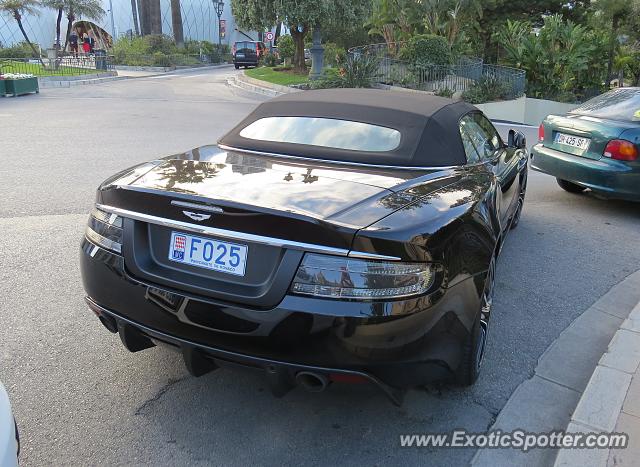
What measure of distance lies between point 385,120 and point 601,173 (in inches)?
156

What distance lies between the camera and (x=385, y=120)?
3.79m

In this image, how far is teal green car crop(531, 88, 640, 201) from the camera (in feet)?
21.1

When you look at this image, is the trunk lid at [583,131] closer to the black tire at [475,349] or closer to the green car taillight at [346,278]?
the black tire at [475,349]

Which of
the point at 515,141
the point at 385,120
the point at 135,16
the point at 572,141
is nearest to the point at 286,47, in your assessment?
the point at 572,141

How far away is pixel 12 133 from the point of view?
1156 centimetres

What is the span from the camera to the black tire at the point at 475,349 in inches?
115

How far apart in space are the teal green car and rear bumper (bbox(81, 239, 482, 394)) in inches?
185

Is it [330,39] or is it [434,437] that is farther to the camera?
[330,39]

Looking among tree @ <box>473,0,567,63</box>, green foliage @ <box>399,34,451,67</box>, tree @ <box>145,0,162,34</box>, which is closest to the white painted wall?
green foliage @ <box>399,34,451,67</box>

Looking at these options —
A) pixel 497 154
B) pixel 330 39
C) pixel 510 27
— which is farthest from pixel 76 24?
pixel 497 154

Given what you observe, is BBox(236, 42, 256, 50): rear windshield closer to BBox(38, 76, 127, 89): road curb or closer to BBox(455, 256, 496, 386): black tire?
BBox(38, 76, 127, 89): road curb

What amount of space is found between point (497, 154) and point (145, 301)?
318cm

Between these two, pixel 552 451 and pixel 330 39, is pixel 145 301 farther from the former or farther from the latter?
pixel 330 39

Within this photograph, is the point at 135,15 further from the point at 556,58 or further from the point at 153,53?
the point at 556,58
